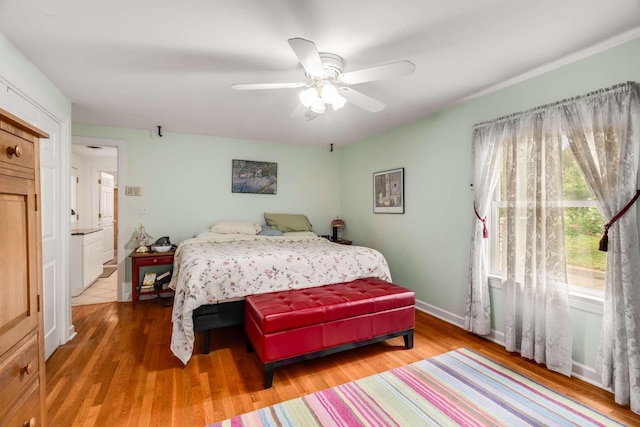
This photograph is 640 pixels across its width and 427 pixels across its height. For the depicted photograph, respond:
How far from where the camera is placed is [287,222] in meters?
4.40

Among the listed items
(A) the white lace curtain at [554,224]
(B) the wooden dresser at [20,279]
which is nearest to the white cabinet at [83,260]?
(B) the wooden dresser at [20,279]

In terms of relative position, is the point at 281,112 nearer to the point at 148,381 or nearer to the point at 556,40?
the point at 556,40

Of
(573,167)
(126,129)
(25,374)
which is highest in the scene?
(126,129)

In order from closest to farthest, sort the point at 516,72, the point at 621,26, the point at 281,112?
the point at 621,26
the point at 516,72
the point at 281,112

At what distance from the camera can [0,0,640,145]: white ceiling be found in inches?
59.1

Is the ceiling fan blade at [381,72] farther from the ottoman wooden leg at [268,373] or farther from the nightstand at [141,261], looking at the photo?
the nightstand at [141,261]

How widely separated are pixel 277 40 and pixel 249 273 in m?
1.71

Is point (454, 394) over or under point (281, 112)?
under

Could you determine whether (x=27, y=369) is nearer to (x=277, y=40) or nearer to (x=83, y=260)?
(x=277, y=40)

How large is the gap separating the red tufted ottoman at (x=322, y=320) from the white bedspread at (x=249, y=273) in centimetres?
12

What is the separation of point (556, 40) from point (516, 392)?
226 centimetres

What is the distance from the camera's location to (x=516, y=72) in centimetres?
223

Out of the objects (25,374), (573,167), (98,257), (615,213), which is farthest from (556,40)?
(98,257)

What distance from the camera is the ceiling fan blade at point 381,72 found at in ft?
5.28
